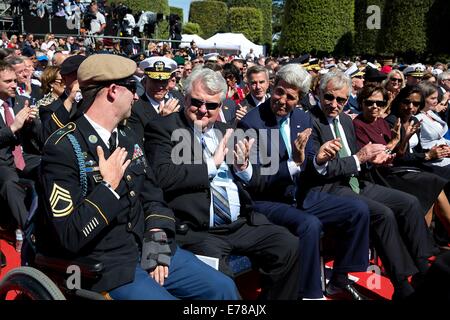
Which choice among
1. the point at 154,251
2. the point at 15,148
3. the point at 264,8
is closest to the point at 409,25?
the point at 15,148

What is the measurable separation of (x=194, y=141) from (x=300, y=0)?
77.5 ft

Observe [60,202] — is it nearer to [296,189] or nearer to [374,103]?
[296,189]

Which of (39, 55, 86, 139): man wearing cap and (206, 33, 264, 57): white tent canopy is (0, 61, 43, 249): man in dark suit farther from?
(206, 33, 264, 57): white tent canopy

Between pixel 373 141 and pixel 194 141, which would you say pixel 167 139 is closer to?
pixel 194 141

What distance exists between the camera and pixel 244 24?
4525cm

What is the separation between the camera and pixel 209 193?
3.37 metres

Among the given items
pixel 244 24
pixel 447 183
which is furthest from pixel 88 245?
pixel 244 24

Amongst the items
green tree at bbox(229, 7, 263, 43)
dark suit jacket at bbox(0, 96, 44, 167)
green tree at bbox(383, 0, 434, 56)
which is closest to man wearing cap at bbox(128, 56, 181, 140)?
dark suit jacket at bbox(0, 96, 44, 167)

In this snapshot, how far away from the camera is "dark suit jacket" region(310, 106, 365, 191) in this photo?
13.3 ft

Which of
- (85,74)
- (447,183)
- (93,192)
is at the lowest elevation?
(447,183)

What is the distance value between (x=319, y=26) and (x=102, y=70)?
24123 mm

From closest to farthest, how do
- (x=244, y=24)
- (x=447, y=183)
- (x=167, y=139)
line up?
(x=167, y=139) → (x=447, y=183) → (x=244, y=24)

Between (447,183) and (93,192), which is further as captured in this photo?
(447,183)
